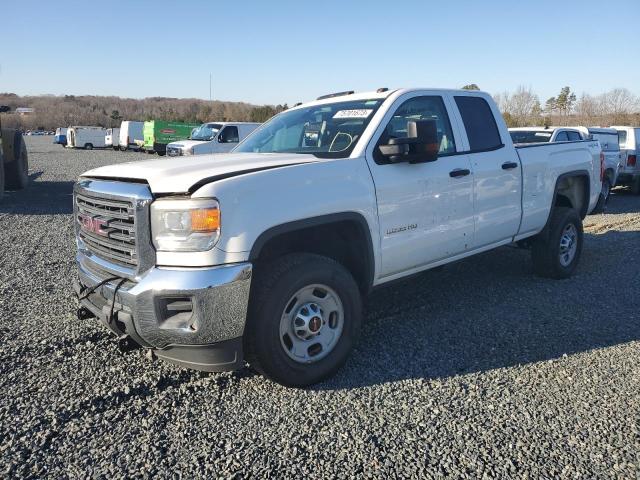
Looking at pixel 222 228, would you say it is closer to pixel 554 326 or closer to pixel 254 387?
pixel 254 387

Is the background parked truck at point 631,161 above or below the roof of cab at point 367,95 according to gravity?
below

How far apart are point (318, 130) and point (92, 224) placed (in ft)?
6.41

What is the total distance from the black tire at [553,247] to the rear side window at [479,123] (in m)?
1.46

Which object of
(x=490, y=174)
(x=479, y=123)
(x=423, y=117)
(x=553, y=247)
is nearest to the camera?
(x=423, y=117)

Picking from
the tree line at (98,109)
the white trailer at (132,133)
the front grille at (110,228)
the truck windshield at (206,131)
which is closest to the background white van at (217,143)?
the truck windshield at (206,131)

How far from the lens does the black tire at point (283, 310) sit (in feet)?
10.3

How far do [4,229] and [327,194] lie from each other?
26.3ft

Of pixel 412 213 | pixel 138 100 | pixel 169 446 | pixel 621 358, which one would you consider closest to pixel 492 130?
pixel 412 213

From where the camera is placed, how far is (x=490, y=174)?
4762 millimetres

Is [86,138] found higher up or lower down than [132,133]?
lower down

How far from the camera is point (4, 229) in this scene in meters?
9.06

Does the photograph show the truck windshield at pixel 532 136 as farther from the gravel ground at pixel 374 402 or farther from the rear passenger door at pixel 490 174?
the gravel ground at pixel 374 402

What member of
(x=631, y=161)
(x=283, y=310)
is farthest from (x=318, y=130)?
(x=631, y=161)

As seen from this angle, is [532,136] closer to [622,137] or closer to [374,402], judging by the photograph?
[622,137]
